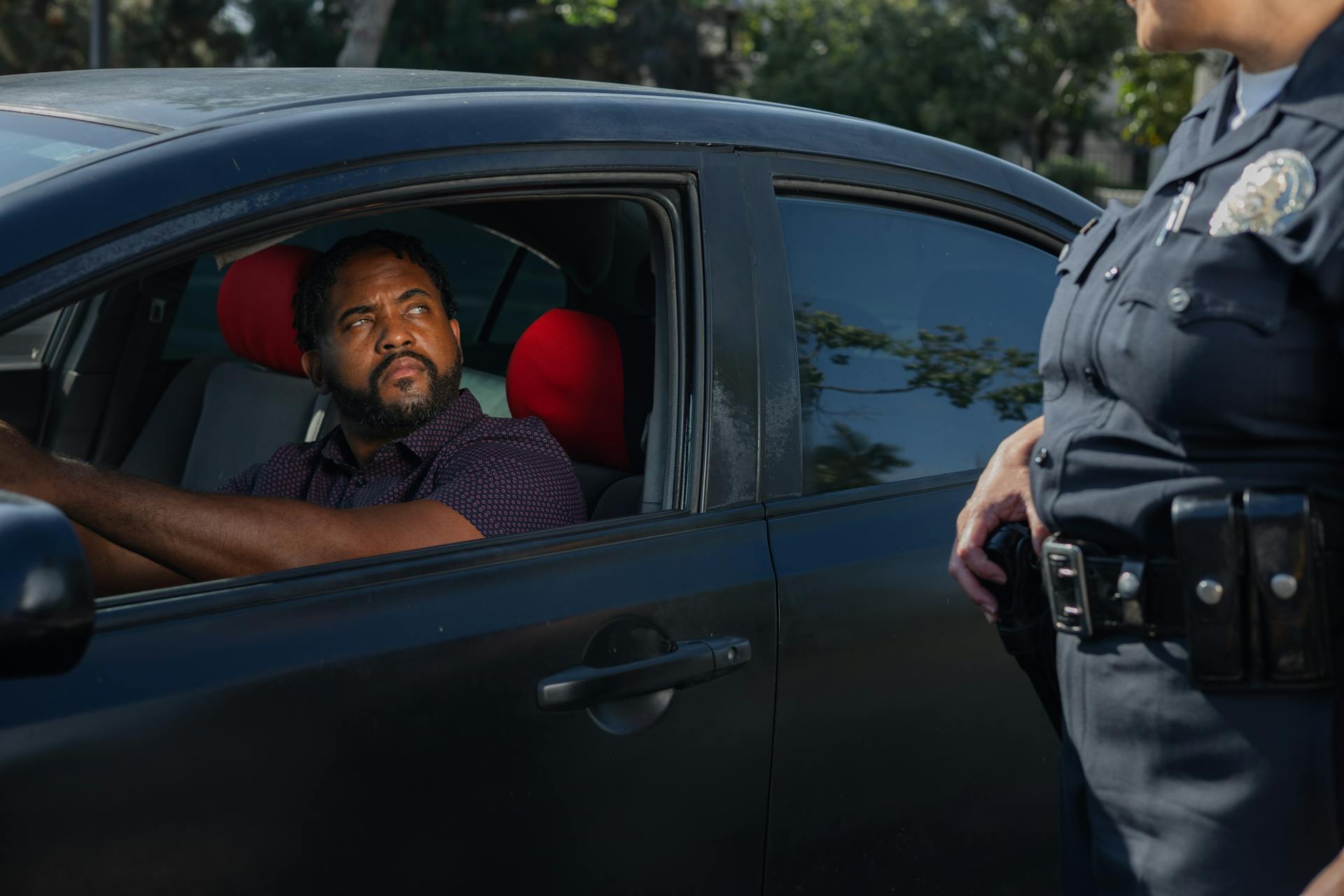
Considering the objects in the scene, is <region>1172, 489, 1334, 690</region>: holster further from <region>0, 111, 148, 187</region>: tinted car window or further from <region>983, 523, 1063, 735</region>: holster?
<region>0, 111, 148, 187</region>: tinted car window

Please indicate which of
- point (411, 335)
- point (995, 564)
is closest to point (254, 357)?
point (411, 335)

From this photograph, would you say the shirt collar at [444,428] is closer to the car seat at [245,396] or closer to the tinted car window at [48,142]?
the car seat at [245,396]

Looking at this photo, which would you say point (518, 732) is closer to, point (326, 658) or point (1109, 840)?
point (326, 658)

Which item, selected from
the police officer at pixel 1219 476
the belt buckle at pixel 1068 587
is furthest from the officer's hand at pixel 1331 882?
the belt buckle at pixel 1068 587

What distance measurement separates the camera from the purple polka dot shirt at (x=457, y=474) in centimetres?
219

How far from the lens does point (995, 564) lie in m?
1.70

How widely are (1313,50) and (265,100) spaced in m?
1.20

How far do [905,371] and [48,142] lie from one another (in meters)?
1.20

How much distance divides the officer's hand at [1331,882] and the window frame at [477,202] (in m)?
0.85

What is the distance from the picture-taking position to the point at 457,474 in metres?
2.30

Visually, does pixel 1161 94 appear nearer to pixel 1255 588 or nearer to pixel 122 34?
pixel 122 34

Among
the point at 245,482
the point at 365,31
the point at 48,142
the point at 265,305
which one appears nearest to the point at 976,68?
the point at 365,31

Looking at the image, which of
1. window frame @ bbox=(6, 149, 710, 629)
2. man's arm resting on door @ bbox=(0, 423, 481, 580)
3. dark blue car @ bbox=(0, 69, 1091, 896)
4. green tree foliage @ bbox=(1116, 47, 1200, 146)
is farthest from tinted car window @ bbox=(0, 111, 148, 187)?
green tree foliage @ bbox=(1116, 47, 1200, 146)

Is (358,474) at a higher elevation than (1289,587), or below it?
below
